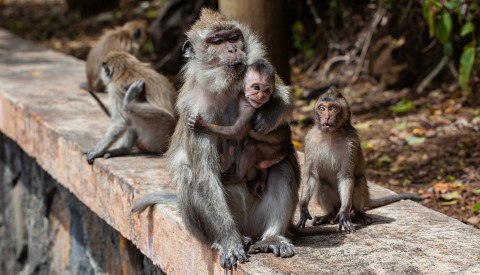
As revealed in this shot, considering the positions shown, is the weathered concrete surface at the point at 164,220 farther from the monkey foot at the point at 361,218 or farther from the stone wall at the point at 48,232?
the stone wall at the point at 48,232

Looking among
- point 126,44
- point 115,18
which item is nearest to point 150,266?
point 126,44

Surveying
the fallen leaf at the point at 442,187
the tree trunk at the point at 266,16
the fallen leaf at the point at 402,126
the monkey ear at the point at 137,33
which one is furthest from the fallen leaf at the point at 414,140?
the monkey ear at the point at 137,33

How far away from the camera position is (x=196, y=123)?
3.26m

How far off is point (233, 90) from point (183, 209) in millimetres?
684

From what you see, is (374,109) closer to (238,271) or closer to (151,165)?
(151,165)

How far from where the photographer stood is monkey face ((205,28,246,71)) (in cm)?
334

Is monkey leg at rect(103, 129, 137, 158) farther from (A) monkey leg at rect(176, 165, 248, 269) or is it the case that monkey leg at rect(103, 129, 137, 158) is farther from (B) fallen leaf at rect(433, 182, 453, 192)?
(B) fallen leaf at rect(433, 182, 453, 192)

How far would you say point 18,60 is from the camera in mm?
9008

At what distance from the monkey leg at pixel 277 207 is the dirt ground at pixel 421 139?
1760 millimetres

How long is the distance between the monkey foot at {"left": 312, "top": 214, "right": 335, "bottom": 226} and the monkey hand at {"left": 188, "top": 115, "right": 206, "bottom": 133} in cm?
102

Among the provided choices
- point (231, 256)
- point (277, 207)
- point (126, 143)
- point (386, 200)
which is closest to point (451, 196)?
point (386, 200)

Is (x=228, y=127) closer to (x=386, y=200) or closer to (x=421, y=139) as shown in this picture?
(x=386, y=200)

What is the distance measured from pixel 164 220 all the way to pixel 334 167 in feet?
3.46

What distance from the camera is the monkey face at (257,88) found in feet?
10.5
